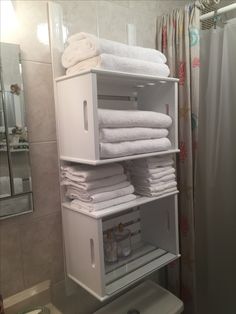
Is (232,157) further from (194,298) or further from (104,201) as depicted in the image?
(194,298)

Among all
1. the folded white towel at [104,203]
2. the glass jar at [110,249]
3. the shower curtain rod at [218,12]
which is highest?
the shower curtain rod at [218,12]

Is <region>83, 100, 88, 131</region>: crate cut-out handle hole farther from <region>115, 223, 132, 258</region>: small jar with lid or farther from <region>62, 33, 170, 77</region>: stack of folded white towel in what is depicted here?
<region>115, 223, 132, 258</region>: small jar with lid

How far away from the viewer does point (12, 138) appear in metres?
1.07

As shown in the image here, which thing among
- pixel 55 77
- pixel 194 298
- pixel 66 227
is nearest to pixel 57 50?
pixel 55 77

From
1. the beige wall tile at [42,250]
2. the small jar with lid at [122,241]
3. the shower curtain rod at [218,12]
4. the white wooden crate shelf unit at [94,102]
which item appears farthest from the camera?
the small jar with lid at [122,241]

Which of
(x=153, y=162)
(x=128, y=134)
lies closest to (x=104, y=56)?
(x=128, y=134)

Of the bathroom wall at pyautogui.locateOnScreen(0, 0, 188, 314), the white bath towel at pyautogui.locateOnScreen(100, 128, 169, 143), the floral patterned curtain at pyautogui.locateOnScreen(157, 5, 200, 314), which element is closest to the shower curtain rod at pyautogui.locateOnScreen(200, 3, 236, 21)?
the floral patterned curtain at pyautogui.locateOnScreen(157, 5, 200, 314)

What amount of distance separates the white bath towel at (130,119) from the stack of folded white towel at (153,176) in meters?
0.19

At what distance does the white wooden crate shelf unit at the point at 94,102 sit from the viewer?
1024 mm

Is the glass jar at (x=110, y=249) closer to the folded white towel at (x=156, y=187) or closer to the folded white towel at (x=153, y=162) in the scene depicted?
the folded white towel at (x=156, y=187)

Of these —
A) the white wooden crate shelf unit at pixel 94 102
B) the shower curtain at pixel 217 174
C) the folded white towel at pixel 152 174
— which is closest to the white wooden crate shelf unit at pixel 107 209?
the white wooden crate shelf unit at pixel 94 102

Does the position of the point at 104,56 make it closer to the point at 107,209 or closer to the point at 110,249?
the point at 107,209

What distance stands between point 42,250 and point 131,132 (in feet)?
2.21

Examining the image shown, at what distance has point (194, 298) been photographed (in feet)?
5.48
